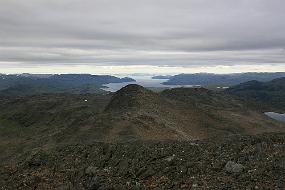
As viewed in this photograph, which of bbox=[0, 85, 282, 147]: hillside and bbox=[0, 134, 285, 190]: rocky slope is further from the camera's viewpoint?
bbox=[0, 85, 282, 147]: hillside

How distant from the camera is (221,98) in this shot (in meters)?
126

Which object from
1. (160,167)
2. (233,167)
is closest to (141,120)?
(160,167)

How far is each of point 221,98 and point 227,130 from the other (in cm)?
5762

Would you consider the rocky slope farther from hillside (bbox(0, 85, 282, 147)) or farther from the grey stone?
hillside (bbox(0, 85, 282, 147))

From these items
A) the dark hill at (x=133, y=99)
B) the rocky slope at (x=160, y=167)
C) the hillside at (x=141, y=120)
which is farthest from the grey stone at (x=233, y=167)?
the dark hill at (x=133, y=99)

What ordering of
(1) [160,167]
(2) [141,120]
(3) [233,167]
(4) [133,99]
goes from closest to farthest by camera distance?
(3) [233,167]
(1) [160,167]
(2) [141,120]
(4) [133,99]

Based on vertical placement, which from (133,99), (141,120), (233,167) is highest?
(233,167)

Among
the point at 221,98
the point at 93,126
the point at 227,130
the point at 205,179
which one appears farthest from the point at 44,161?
the point at 221,98

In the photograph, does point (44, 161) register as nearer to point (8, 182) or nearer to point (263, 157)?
point (8, 182)

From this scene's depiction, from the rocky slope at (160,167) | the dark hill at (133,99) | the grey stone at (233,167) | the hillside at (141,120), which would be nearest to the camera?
the rocky slope at (160,167)

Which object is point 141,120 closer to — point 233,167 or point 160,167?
point 160,167

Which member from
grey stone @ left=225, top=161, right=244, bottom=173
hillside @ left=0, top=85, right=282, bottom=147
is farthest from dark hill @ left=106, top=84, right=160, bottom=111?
grey stone @ left=225, top=161, right=244, bottom=173

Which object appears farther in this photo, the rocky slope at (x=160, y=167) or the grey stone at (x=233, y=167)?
the grey stone at (x=233, y=167)

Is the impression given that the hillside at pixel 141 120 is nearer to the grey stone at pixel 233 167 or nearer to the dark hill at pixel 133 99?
the dark hill at pixel 133 99
